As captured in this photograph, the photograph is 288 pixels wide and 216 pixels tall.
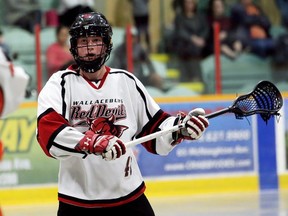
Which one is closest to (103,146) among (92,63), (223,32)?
(92,63)

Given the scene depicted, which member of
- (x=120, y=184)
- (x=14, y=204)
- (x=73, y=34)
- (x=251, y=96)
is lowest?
(x=14, y=204)

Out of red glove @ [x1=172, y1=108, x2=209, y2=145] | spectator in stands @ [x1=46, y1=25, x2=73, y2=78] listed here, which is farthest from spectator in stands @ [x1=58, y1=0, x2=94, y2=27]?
red glove @ [x1=172, y1=108, x2=209, y2=145]

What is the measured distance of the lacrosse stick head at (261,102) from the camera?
459cm

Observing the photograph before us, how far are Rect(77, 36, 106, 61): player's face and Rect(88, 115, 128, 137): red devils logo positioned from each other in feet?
0.97

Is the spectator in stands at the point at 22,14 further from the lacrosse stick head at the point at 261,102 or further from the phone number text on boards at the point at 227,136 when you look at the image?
the lacrosse stick head at the point at 261,102

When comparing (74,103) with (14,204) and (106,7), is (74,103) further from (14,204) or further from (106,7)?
(106,7)

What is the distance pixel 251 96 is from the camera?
4.62 metres

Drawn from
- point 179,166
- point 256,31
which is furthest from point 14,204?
point 256,31

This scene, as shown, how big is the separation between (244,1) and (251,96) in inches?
293

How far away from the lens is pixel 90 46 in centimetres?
443

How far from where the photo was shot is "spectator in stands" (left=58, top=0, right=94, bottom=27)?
10.8 metres

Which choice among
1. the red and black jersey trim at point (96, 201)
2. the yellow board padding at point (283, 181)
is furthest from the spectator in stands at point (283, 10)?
the red and black jersey trim at point (96, 201)

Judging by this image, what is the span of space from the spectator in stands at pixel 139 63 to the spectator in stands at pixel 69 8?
2.53ft

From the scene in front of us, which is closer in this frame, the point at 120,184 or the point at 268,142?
the point at 120,184
